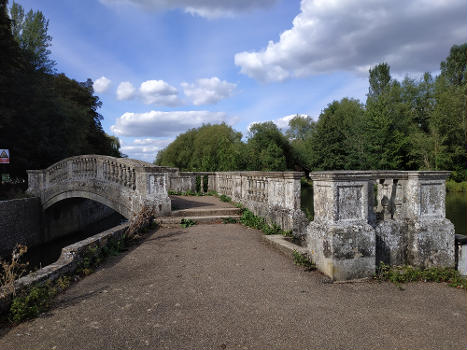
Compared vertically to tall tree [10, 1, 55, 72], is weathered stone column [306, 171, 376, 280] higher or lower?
lower

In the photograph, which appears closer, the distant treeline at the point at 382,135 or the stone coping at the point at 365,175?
the stone coping at the point at 365,175

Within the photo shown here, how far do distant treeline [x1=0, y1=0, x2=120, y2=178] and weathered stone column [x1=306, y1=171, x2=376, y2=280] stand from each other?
16.1 m

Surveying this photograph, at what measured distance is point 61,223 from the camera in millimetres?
15945

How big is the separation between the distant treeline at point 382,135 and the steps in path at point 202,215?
620 inches

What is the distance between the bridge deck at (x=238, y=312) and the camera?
2521 mm

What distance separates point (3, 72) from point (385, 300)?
1864 centimetres

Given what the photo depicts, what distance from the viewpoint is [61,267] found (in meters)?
3.98

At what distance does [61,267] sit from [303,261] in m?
3.28

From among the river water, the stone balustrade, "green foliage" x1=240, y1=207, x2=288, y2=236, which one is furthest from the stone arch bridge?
the river water

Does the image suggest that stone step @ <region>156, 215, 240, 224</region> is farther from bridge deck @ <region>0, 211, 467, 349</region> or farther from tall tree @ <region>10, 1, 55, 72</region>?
tall tree @ <region>10, 1, 55, 72</region>

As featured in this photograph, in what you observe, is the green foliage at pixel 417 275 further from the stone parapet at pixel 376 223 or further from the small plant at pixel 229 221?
the small plant at pixel 229 221

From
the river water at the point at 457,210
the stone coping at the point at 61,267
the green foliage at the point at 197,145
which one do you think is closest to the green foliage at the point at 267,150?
the green foliage at the point at 197,145

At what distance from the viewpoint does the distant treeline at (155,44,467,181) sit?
94.0 ft

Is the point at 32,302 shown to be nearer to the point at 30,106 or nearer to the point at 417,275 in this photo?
the point at 417,275
